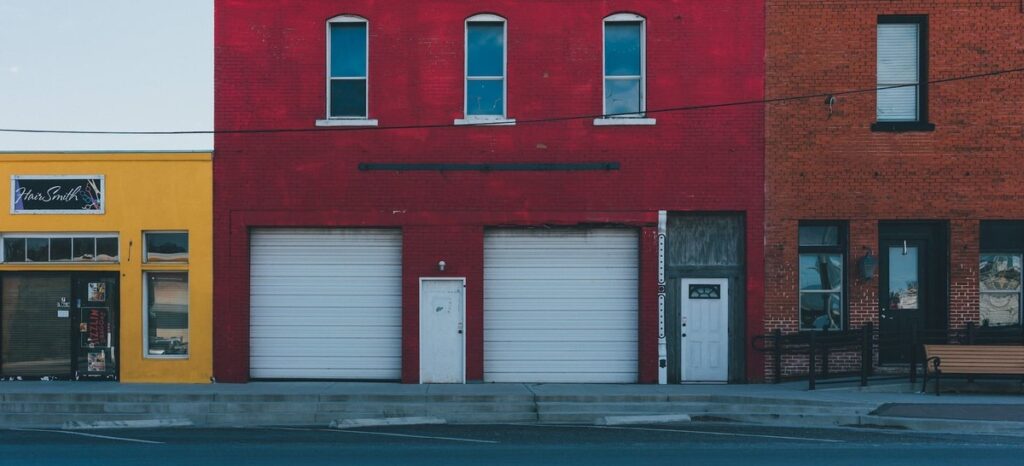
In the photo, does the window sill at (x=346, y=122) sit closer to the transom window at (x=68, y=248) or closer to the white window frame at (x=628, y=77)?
the white window frame at (x=628, y=77)

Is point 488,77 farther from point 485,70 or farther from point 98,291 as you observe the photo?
point 98,291

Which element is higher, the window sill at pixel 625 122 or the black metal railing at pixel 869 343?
the window sill at pixel 625 122

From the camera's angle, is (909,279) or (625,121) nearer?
(625,121)

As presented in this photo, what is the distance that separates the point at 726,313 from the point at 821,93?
174 inches

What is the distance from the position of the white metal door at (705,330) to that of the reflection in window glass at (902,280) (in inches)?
123

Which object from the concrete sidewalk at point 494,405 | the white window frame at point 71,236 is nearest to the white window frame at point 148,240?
the white window frame at point 71,236

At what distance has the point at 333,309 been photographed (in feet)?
58.4

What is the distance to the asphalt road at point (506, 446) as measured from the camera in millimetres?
10688

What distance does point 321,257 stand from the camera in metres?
17.9

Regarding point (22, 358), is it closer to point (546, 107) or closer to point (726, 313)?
point (546, 107)

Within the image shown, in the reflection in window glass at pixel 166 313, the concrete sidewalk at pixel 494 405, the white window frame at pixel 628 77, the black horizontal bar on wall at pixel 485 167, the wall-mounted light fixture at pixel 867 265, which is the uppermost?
the white window frame at pixel 628 77

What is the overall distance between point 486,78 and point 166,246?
679cm

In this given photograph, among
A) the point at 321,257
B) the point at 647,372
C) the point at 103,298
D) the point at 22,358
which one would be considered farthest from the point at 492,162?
the point at 22,358

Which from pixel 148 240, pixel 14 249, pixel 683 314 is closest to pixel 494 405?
pixel 683 314
